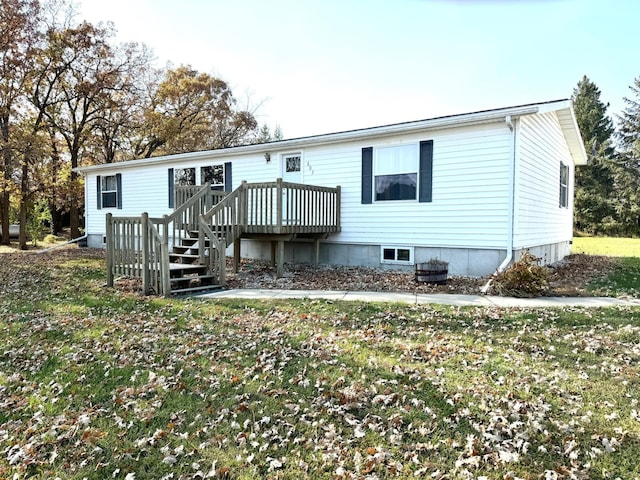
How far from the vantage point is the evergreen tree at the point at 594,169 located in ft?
102

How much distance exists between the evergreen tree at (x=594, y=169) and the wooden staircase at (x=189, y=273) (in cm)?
3080

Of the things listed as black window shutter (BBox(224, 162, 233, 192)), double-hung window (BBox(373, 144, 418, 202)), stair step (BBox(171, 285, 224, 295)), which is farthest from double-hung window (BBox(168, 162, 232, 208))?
stair step (BBox(171, 285, 224, 295))

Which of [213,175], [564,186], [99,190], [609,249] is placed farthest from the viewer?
[609,249]

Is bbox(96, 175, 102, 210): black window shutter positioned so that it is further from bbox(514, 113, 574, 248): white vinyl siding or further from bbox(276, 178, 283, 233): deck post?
bbox(514, 113, 574, 248): white vinyl siding

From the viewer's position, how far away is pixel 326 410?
3398 millimetres

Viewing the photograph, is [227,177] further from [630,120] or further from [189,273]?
[630,120]

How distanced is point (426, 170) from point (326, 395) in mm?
7362

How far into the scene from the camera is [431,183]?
991cm

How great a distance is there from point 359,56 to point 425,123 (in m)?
7.19

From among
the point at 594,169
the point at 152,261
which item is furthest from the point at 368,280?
the point at 594,169

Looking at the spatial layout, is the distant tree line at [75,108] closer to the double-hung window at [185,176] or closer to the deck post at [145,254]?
the double-hung window at [185,176]

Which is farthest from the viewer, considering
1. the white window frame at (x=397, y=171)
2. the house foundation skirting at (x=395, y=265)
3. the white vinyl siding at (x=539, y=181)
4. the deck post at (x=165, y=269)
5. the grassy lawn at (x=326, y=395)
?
the white window frame at (x=397, y=171)

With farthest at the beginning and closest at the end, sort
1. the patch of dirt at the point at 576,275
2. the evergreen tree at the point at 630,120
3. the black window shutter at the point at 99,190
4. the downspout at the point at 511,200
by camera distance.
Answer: the evergreen tree at the point at 630,120, the black window shutter at the point at 99,190, the downspout at the point at 511,200, the patch of dirt at the point at 576,275

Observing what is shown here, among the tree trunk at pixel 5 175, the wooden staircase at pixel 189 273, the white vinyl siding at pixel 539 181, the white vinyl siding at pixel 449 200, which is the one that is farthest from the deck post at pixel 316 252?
the tree trunk at pixel 5 175
